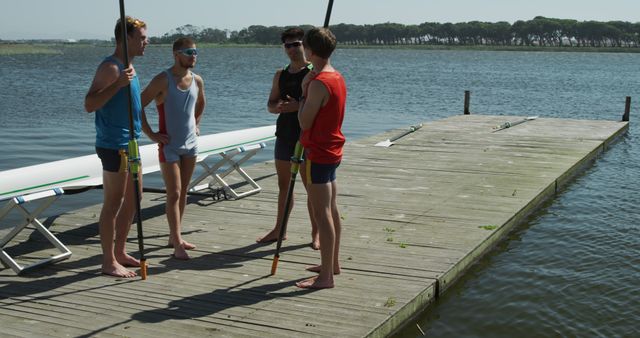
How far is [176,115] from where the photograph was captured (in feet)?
22.0

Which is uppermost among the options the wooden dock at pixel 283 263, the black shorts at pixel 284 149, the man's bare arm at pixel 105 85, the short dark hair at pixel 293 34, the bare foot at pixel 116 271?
the short dark hair at pixel 293 34

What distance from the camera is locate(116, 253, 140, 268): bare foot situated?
657cm

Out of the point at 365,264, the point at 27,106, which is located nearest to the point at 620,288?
the point at 365,264

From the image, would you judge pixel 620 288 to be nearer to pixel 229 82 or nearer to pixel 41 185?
pixel 41 185

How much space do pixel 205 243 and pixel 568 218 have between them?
5893 millimetres

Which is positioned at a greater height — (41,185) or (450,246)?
(41,185)

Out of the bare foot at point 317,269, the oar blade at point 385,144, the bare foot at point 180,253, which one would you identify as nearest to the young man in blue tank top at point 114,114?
the bare foot at point 180,253

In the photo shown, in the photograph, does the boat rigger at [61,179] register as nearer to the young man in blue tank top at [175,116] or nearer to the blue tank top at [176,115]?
the young man in blue tank top at [175,116]

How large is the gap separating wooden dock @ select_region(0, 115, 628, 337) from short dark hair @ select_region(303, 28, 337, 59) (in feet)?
5.93

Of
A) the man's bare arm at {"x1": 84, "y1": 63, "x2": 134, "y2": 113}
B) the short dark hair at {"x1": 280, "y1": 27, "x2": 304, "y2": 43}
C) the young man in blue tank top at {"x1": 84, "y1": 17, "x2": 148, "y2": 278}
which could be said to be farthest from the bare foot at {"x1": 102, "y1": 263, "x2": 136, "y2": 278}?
the short dark hair at {"x1": 280, "y1": 27, "x2": 304, "y2": 43}

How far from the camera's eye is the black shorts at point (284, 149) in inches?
281

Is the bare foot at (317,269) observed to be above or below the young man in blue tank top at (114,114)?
below

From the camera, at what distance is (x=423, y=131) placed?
18.4m

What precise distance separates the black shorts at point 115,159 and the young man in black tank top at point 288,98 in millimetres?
1415
